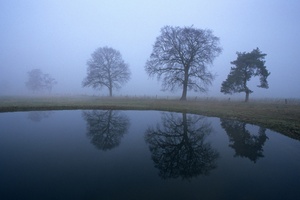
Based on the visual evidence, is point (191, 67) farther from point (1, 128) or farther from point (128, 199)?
point (128, 199)

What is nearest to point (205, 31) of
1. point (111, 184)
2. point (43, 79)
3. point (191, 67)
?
point (191, 67)

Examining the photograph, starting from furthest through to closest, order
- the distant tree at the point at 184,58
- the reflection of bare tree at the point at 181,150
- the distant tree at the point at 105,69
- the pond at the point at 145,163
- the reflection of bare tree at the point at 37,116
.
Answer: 1. the distant tree at the point at 105,69
2. the distant tree at the point at 184,58
3. the reflection of bare tree at the point at 37,116
4. the reflection of bare tree at the point at 181,150
5. the pond at the point at 145,163

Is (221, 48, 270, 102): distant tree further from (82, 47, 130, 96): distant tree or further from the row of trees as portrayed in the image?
(82, 47, 130, 96): distant tree

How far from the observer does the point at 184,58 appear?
38.6 m

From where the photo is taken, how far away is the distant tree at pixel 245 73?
39.3 meters

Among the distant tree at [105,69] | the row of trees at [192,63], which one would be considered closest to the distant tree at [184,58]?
the row of trees at [192,63]

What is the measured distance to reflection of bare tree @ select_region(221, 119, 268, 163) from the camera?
1129 centimetres

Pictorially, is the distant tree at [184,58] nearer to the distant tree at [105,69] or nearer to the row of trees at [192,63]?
the row of trees at [192,63]

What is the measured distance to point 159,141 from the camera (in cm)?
1318

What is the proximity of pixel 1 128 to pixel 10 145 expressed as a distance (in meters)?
4.99

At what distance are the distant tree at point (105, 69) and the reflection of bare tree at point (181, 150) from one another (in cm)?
3765

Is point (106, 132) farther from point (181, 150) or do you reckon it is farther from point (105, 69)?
point (105, 69)

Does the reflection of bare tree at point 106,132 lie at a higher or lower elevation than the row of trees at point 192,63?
lower

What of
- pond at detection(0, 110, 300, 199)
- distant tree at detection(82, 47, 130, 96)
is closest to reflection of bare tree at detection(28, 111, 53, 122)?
pond at detection(0, 110, 300, 199)
